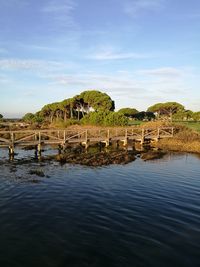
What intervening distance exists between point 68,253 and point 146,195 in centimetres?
820

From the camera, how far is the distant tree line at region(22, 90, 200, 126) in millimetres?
59781

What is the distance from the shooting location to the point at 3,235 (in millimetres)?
11797

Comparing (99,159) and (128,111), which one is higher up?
(128,111)

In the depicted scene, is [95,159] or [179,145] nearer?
[95,159]

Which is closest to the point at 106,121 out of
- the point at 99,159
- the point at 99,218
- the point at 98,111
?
the point at 98,111

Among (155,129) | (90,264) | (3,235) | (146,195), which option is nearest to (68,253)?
(90,264)

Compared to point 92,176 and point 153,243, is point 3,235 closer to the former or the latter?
point 153,243

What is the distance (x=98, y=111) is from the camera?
67125mm

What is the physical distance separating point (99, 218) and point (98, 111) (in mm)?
53983

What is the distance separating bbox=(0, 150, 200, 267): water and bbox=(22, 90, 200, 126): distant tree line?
3607cm

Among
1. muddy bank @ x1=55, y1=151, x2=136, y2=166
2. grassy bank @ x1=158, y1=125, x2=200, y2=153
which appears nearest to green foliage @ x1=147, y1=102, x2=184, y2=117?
grassy bank @ x1=158, y1=125, x2=200, y2=153

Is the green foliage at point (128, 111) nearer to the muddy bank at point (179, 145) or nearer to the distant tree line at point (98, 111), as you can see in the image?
the distant tree line at point (98, 111)

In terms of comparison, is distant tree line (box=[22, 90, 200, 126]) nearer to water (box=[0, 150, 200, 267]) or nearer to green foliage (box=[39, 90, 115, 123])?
green foliage (box=[39, 90, 115, 123])

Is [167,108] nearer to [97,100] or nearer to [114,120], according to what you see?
[97,100]
